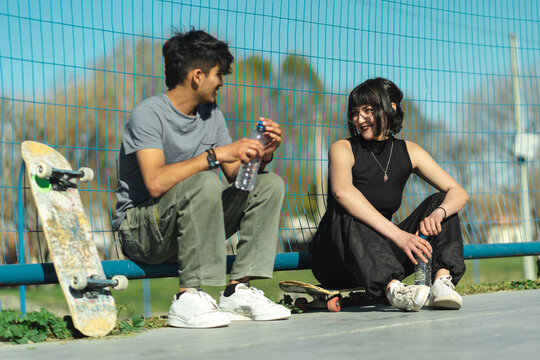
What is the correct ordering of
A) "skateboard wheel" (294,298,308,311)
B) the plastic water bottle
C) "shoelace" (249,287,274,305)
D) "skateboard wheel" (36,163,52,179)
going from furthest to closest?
"skateboard wheel" (294,298,308,311)
the plastic water bottle
"shoelace" (249,287,274,305)
"skateboard wheel" (36,163,52,179)

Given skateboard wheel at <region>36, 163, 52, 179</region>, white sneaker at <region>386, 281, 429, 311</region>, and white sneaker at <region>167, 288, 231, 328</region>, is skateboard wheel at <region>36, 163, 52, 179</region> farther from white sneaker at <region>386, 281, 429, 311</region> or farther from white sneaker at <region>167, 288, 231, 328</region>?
white sneaker at <region>386, 281, 429, 311</region>

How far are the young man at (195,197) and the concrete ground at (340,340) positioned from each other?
169 millimetres

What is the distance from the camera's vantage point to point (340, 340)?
2855mm

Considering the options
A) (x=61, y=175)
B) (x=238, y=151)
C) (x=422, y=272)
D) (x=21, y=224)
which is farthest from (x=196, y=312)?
(x=422, y=272)

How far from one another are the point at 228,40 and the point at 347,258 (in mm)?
1496

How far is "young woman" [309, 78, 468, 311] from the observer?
3844 mm

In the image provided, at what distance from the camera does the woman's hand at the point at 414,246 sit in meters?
3.88

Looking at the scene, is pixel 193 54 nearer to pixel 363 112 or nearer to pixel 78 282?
pixel 363 112

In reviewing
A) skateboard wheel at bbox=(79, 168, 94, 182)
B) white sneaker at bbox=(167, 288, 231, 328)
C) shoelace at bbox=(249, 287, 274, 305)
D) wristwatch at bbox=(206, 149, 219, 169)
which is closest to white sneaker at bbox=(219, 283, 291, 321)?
shoelace at bbox=(249, 287, 274, 305)

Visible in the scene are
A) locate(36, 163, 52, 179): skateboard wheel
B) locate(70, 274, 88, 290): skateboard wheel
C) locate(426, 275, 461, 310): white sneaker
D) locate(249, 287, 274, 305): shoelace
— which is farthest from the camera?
locate(426, 275, 461, 310): white sneaker

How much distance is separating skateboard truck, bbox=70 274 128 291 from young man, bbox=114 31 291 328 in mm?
281

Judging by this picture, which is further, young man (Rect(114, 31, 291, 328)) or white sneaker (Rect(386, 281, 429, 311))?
white sneaker (Rect(386, 281, 429, 311))

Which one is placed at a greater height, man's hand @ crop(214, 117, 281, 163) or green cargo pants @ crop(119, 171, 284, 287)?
man's hand @ crop(214, 117, 281, 163)

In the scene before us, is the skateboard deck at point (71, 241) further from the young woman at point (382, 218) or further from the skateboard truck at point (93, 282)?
the young woman at point (382, 218)
